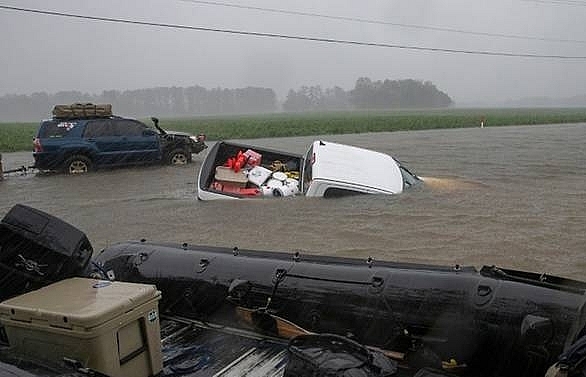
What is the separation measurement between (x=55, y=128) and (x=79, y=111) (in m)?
1.13

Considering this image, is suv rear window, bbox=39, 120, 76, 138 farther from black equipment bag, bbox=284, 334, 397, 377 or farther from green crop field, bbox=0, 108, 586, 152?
black equipment bag, bbox=284, 334, 397, 377

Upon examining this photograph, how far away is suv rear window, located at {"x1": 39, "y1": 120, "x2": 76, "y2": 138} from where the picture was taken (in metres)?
17.7

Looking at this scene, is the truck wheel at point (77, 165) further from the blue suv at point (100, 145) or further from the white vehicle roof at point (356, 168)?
the white vehicle roof at point (356, 168)

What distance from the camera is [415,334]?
142 inches

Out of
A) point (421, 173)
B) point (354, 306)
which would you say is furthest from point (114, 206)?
point (354, 306)

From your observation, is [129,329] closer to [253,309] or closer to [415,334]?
[253,309]

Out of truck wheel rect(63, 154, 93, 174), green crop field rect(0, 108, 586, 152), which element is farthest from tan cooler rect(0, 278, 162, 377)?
green crop field rect(0, 108, 586, 152)

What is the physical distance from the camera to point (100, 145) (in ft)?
60.0

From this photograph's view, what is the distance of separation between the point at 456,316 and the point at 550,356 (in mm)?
579

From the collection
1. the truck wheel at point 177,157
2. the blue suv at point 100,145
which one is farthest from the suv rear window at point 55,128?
the truck wheel at point 177,157

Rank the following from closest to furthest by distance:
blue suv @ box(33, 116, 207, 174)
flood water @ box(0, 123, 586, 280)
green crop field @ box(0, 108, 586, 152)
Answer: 1. flood water @ box(0, 123, 586, 280)
2. blue suv @ box(33, 116, 207, 174)
3. green crop field @ box(0, 108, 586, 152)

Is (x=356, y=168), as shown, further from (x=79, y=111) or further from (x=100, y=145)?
(x=79, y=111)

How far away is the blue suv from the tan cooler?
15492 millimetres

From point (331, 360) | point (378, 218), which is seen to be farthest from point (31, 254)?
point (378, 218)
